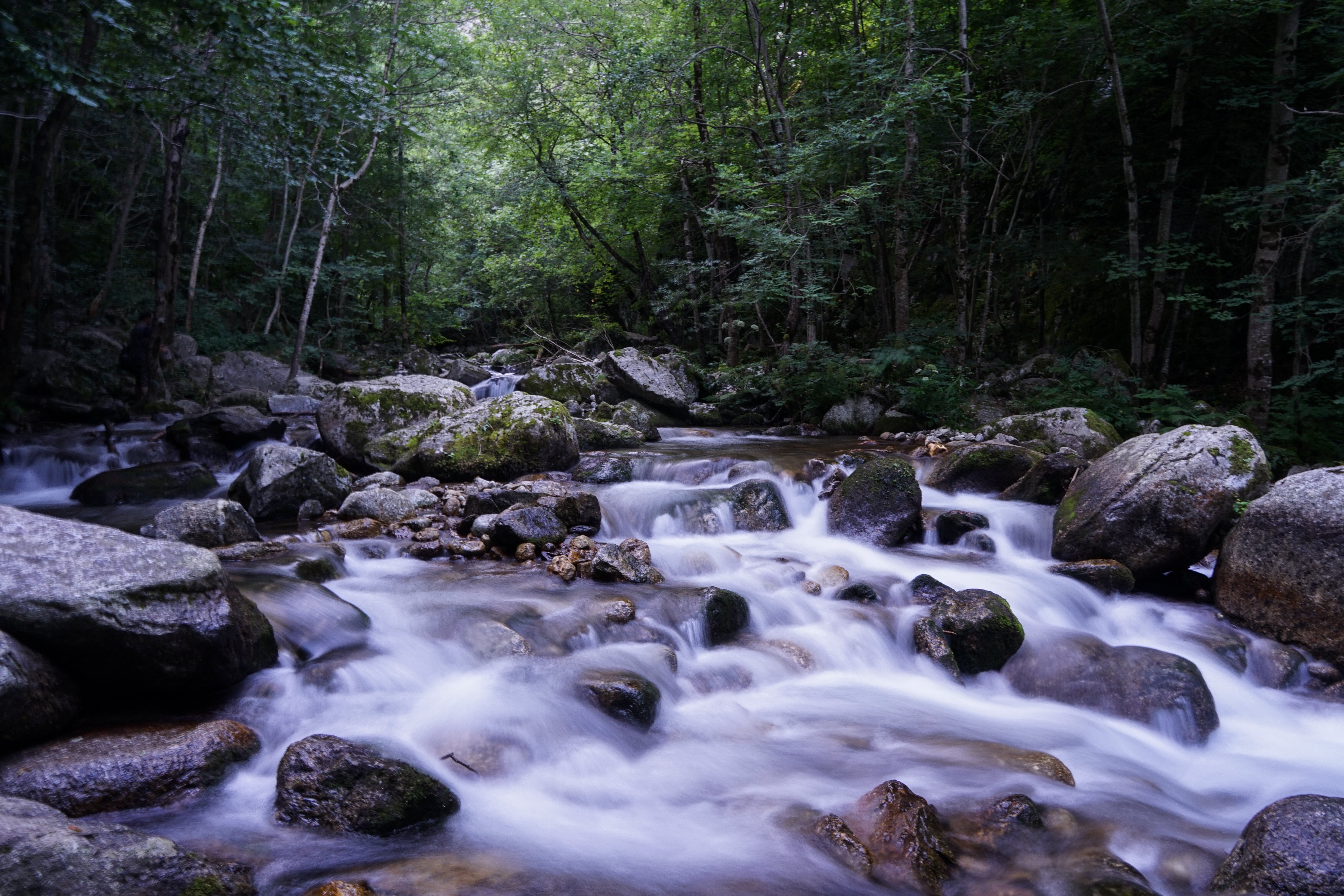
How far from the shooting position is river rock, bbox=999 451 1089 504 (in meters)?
7.69

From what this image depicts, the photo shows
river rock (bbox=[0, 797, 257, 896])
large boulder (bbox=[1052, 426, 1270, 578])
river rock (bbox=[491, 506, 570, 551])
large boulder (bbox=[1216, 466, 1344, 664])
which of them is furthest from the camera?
river rock (bbox=[491, 506, 570, 551])

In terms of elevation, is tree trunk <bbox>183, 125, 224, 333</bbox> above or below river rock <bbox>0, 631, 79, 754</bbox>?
above

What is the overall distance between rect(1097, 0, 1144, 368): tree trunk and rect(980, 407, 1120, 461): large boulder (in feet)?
7.46

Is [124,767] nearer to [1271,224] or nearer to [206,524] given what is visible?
[206,524]

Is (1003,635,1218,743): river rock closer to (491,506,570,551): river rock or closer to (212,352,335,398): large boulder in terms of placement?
(491,506,570,551): river rock

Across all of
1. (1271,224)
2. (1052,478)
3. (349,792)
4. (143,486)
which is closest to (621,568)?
(349,792)

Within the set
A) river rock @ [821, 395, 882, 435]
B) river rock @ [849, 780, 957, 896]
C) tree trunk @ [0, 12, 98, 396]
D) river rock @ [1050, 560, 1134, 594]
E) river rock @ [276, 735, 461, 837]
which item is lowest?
river rock @ [849, 780, 957, 896]

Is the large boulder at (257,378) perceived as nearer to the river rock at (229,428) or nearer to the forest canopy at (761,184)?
the forest canopy at (761,184)

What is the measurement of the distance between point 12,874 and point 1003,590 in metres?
6.32

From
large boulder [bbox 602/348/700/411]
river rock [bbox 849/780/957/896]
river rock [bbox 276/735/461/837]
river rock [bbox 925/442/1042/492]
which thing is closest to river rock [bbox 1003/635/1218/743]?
river rock [bbox 849/780/957/896]

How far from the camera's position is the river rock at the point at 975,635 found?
5043mm

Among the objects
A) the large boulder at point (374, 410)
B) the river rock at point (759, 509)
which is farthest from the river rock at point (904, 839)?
the large boulder at point (374, 410)

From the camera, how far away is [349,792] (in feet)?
9.87

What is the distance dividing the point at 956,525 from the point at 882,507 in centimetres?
80
